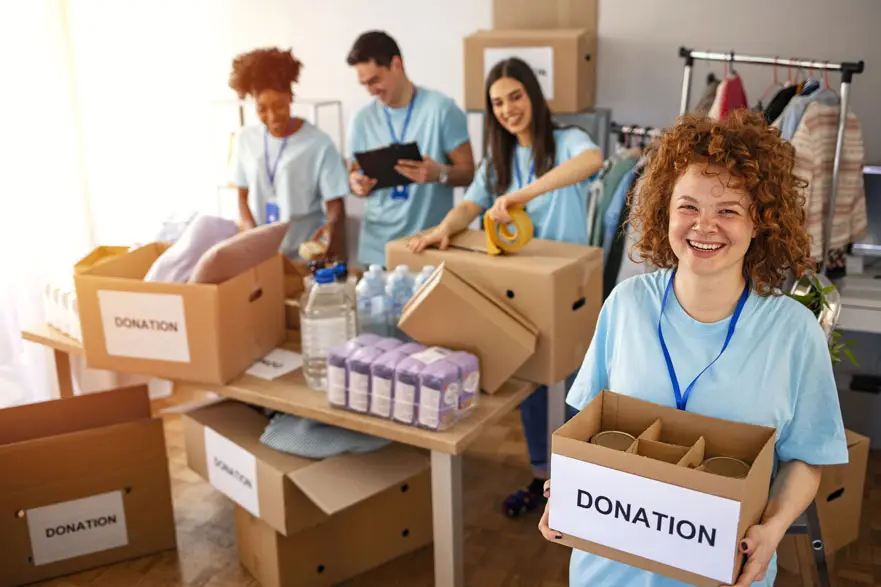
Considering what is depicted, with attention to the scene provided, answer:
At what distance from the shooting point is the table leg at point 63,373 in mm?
2977

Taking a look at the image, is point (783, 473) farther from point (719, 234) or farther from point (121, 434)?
point (121, 434)

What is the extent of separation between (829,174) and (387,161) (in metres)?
1.54

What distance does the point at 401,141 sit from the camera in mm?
3471

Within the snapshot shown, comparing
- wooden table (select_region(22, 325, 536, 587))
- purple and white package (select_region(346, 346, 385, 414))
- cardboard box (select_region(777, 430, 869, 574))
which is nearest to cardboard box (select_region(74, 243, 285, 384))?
wooden table (select_region(22, 325, 536, 587))

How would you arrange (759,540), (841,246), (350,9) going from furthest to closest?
(350,9) → (841,246) → (759,540)

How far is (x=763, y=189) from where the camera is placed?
137 cm

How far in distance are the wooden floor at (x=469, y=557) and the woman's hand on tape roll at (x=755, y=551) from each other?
1.39m

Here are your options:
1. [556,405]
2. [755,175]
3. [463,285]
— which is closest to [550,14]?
[556,405]

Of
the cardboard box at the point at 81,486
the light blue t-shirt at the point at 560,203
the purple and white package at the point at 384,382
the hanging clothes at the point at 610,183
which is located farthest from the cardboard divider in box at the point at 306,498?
the hanging clothes at the point at 610,183

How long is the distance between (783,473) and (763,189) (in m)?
0.46

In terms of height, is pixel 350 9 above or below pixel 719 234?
above

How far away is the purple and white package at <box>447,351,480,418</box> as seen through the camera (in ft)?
6.84

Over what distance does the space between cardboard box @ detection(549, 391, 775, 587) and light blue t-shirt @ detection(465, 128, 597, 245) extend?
4.42 feet

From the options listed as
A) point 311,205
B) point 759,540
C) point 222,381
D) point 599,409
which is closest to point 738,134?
point 599,409
